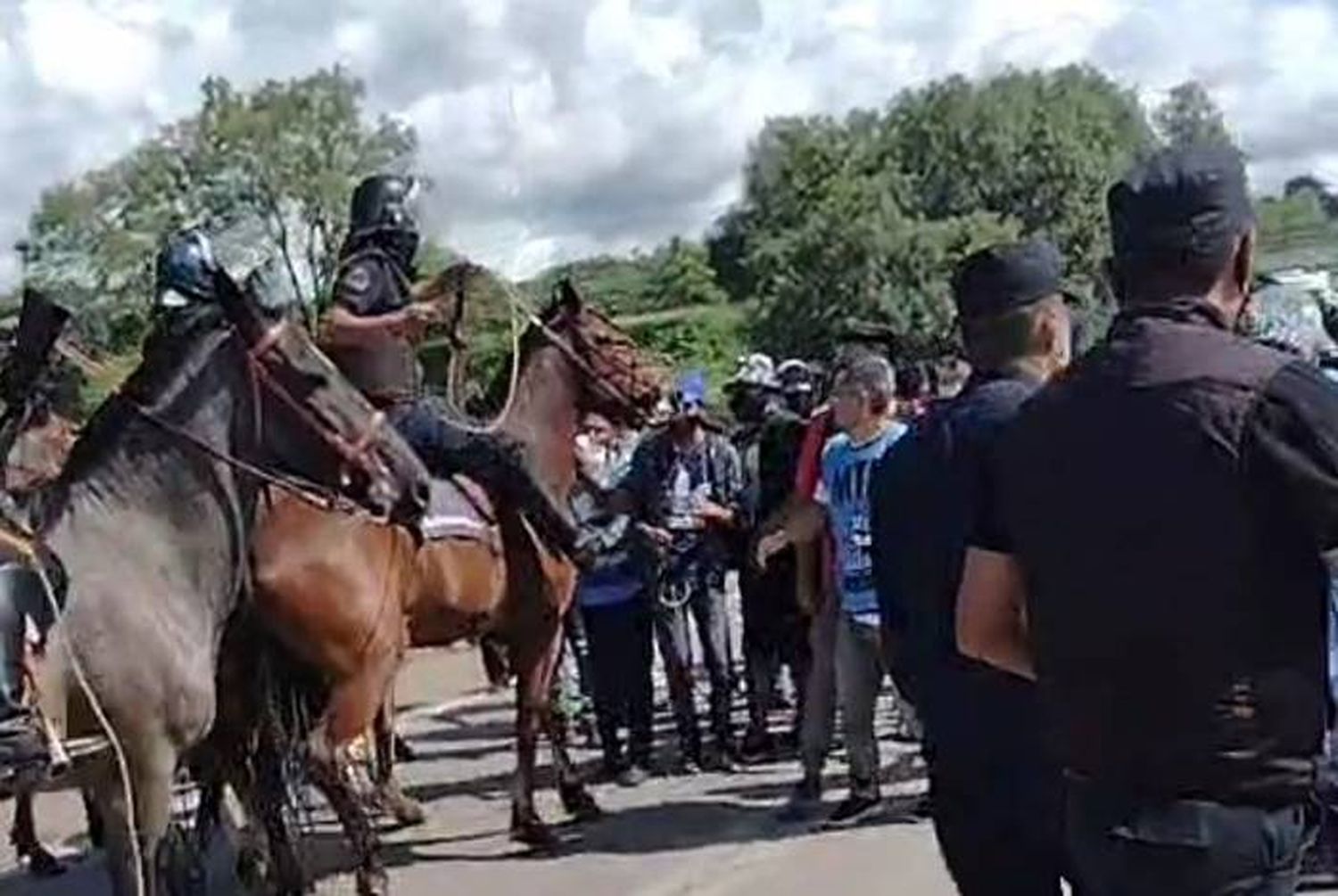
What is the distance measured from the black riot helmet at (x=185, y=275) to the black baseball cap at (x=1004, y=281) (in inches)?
139

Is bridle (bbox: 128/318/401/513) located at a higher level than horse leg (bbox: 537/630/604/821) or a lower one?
higher

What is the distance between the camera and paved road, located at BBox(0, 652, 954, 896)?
381 inches

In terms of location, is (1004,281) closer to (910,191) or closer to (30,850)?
(30,850)

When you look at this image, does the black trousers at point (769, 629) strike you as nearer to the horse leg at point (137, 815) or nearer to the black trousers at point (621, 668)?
the black trousers at point (621, 668)

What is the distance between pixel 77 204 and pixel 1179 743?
3027 inches

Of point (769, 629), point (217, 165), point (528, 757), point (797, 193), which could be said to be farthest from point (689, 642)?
point (797, 193)

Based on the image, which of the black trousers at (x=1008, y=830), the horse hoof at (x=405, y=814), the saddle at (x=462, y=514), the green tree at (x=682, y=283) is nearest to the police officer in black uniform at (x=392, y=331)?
the saddle at (x=462, y=514)

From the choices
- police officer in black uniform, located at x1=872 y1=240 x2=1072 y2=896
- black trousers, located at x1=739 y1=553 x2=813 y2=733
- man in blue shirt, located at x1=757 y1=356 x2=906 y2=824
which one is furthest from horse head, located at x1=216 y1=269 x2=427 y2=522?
black trousers, located at x1=739 y1=553 x2=813 y2=733

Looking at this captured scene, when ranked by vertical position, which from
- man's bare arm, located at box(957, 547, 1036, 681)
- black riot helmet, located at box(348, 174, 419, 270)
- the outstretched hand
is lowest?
man's bare arm, located at box(957, 547, 1036, 681)

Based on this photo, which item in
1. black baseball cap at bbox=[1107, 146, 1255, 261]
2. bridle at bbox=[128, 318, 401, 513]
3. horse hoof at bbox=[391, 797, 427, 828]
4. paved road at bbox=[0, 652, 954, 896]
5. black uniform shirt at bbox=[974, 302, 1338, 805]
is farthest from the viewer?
horse hoof at bbox=[391, 797, 427, 828]

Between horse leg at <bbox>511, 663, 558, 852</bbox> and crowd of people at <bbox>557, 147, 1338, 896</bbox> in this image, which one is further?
horse leg at <bbox>511, 663, 558, 852</bbox>

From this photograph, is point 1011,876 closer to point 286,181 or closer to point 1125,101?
point 286,181

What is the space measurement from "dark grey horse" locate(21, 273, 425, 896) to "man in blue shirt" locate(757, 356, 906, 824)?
2.14m

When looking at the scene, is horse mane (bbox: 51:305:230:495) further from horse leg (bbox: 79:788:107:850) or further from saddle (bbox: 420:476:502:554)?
saddle (bbox: 420:476:502:554)
